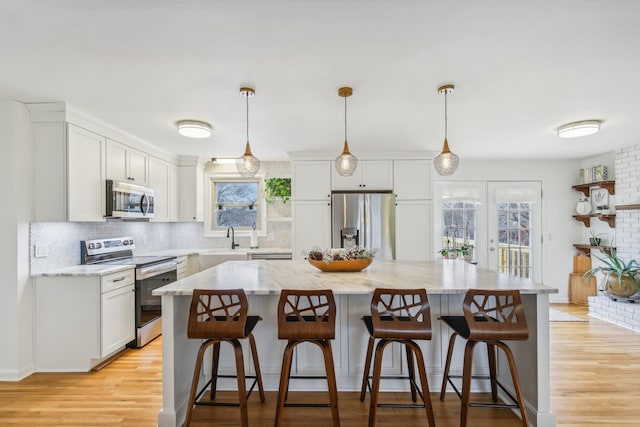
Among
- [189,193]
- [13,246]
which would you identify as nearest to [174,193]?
[189,193]

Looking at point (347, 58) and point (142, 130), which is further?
point (142, 130)

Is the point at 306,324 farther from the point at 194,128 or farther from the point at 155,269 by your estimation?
the point at 155,269

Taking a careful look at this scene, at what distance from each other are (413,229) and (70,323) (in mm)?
4082

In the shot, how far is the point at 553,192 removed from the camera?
18.0ft

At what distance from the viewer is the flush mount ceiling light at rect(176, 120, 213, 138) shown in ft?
10.7

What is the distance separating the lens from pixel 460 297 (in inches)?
99.3

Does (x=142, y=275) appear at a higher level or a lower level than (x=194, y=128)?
lower

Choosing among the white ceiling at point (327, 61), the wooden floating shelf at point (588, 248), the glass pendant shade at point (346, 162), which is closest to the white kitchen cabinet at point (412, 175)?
the white ceiling at point (327, 61)

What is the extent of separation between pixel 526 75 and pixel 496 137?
1848 millimetres

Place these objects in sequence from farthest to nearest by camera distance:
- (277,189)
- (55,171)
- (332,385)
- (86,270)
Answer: (277,189)
(86,270)
(55,171)
(332,385)

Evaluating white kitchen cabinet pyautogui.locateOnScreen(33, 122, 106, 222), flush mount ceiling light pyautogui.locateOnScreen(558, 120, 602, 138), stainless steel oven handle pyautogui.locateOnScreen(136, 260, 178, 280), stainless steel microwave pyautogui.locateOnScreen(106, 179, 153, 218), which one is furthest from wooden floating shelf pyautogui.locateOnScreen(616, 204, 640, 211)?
white kitchen cabinet pyautogui.locateOnScreen(33, 122, 106, 222)

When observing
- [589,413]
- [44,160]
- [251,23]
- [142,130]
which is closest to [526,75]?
[251,23]

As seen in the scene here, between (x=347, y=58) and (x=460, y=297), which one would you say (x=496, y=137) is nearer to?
(x=460, y=297)

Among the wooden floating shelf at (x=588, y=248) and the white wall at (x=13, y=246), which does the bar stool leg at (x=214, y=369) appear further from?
the wooden floating shelf at (x=588, y=248)
